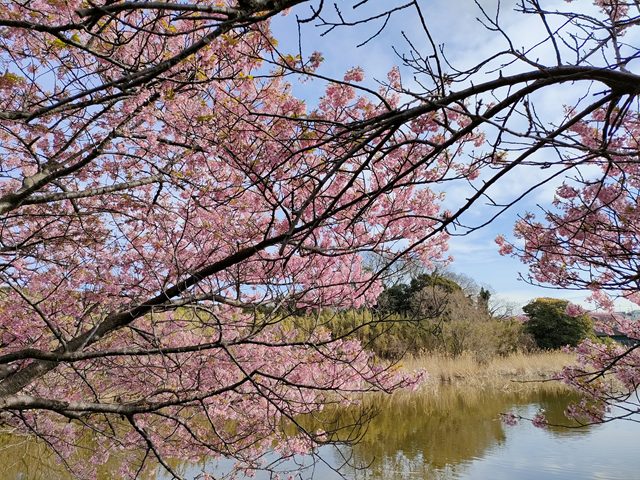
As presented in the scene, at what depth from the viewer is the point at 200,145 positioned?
10.8 feet

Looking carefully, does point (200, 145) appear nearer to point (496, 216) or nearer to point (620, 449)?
point (496, 216)

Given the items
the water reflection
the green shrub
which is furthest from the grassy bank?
the green shrub

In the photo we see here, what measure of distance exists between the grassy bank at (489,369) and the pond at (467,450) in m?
2.45

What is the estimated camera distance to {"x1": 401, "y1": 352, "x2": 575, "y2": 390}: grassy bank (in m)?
13.9

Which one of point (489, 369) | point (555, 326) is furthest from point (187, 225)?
point (555, 326)

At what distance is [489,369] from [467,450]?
25.6ft

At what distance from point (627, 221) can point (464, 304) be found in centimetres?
1692

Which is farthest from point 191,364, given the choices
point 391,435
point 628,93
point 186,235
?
point 391,435

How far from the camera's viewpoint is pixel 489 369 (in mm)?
14891

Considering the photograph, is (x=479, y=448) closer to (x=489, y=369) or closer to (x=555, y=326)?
(x=489, y=369)

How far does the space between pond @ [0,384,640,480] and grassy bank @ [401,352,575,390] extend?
8.04 feet

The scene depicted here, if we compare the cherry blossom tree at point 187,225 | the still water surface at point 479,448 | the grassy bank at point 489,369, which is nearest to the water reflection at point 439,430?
the still water surface at point 479,448

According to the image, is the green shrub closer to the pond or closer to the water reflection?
the water reflection

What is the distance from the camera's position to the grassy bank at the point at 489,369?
13.9 m
